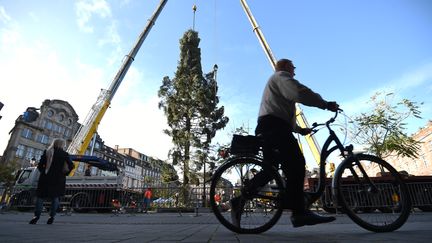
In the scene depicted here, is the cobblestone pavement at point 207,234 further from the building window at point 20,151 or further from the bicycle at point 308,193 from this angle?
the building window at point 20,151

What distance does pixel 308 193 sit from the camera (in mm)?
3465

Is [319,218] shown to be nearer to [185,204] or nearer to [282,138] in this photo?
[282,138]

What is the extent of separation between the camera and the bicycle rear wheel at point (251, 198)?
136 inches

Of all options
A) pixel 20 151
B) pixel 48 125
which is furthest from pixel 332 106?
pixel 48 125

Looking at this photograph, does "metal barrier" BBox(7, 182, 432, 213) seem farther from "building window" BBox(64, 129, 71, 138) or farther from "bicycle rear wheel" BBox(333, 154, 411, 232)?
"building window" BBox(64, 129, 71, 138)

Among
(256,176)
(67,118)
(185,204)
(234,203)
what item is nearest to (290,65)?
(256,176)

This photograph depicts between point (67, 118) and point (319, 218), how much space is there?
202 ft

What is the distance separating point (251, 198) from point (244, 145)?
66cm

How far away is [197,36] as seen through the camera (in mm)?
29391

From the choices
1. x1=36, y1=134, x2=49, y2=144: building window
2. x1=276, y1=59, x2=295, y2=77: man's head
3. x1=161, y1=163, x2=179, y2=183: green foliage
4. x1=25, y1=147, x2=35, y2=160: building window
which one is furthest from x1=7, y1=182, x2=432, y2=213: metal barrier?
x1=36, y1=134, x2=49, y2=144: building window

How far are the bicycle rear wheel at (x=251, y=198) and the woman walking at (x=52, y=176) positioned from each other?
15.5ft

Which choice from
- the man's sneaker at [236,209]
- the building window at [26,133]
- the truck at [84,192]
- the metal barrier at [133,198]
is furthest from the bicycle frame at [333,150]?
the building window at [26,133]

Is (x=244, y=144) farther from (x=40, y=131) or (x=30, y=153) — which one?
(x=40, y=131)

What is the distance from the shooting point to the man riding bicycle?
3275mm
